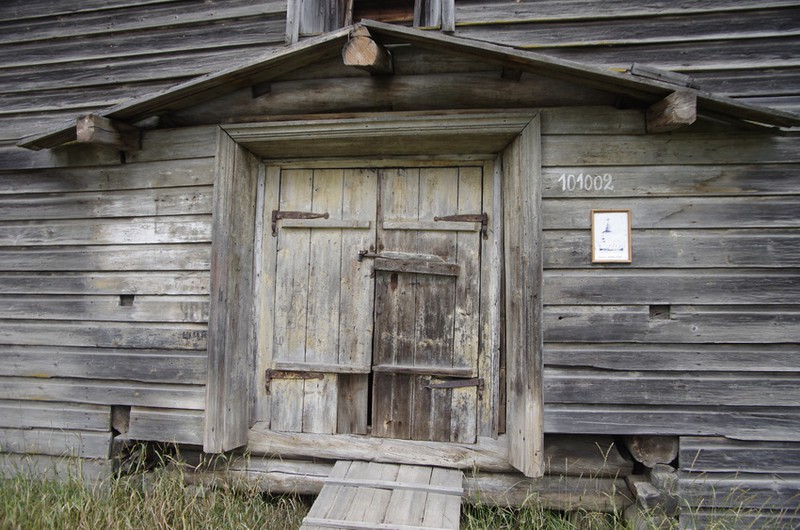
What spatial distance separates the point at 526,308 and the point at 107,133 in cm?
294

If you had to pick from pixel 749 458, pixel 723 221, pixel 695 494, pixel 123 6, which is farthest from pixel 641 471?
pixel 123 6

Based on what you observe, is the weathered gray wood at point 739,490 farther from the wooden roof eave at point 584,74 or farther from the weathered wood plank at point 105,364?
the weathered wood plank at point 105,364

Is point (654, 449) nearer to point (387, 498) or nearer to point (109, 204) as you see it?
point (387, 498)

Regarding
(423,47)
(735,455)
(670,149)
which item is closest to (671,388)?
(735,455)

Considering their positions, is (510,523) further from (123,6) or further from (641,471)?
(123,6)

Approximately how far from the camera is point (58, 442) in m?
3.37

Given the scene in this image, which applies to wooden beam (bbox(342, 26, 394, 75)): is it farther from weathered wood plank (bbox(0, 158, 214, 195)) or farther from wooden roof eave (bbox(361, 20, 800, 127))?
weathered wood plank (bbox(0, 158, 214, 195))

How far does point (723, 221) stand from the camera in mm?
2811

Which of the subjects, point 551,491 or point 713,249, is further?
point 551,491

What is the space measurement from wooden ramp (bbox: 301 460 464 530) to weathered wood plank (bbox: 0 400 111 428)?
1.73m

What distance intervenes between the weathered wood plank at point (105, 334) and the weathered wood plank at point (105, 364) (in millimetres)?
46

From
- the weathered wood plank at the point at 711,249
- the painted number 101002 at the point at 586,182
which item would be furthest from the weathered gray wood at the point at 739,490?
the painted number 101002 at the point at 586,182

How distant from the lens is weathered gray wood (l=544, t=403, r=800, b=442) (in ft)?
9.10

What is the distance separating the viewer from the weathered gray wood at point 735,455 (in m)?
2.77
